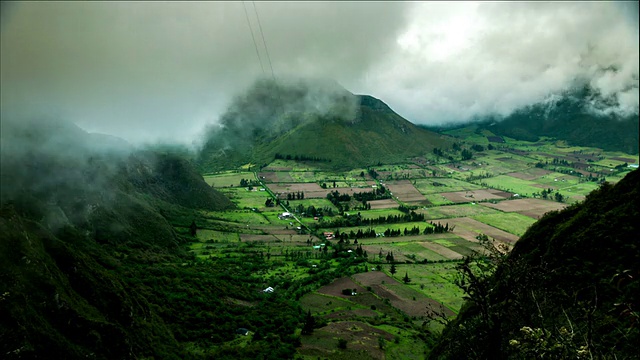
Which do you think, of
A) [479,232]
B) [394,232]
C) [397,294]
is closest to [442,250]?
[394,232]

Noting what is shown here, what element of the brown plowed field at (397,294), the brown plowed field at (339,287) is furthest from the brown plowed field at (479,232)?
the brown plowed field at (339,287)

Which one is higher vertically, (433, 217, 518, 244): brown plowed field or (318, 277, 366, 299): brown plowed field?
(433, 217, 518, 244): brown plowed field

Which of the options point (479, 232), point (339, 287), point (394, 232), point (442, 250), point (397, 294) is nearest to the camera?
point (397, 294)

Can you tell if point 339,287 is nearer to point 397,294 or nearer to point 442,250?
point 397,294

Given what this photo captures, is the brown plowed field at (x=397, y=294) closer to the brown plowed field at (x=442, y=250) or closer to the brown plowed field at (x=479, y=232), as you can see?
the brown plowed field at (x=442, y=250)

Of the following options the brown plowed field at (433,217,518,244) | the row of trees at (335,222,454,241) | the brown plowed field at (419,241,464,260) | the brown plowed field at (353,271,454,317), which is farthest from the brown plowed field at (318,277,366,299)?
the brown plowed field at (433,217,518,244)

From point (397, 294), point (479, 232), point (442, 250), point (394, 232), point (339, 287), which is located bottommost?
point (397, 294)

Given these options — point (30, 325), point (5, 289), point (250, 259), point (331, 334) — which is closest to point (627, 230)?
point (331, 334)

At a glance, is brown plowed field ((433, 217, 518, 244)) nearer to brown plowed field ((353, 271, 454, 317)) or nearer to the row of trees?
Result: the row of trees

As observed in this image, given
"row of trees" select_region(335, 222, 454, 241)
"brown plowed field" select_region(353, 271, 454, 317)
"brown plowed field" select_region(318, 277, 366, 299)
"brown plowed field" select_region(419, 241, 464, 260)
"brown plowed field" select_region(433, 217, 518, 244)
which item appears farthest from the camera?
"row of trees" select_region(335, 222, 454, 241)

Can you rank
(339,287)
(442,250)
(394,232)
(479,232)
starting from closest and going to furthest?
(339,287)
(442,250)
(479,232)
(394,232)

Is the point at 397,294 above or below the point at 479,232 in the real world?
below
